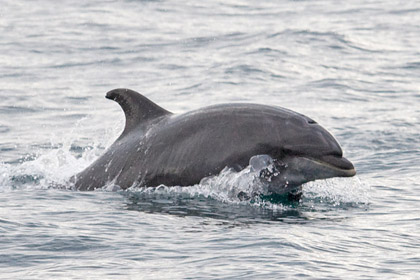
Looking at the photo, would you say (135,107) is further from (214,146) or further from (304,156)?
(304,156)

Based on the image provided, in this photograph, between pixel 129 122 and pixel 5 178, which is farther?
pixel 5 178

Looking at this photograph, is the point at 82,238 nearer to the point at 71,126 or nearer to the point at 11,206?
the point at 11,206

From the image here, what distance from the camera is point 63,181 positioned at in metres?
14.1

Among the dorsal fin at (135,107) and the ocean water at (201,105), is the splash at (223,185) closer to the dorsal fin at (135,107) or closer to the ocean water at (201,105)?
the ocean water at (201,105)

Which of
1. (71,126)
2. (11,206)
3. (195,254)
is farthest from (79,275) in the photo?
(71,126)

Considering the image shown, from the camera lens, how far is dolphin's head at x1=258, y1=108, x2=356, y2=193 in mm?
11812

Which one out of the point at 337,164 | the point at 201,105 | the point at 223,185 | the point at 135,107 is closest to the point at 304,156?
the point at 337,164

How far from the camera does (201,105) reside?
73.0 ft

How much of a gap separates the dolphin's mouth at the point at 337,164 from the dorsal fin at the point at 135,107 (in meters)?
2.46

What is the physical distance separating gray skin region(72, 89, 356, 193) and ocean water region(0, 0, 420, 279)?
0.25m

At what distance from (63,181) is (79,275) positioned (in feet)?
16.3

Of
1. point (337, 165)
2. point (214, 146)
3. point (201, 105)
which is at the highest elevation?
point (214, 146)

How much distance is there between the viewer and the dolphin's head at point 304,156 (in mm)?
11812

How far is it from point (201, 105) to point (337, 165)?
1069 cm
